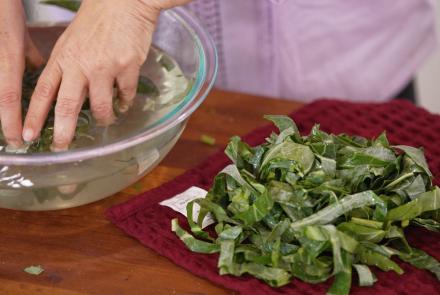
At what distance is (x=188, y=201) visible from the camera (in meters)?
1.09

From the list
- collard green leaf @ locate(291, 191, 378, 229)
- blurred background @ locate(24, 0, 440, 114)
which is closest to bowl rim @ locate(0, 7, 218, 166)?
collard green leaf @ locate(291, 191, 378, 229)

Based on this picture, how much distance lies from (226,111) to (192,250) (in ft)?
1.49

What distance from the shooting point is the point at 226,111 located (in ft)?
4.54

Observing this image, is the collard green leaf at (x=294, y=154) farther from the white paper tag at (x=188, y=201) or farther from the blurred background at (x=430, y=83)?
the blurred background at (x=430, y=83)

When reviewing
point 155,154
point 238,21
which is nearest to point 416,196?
point 155,154

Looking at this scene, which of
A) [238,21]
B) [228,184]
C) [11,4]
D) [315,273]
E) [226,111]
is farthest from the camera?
[238,21]

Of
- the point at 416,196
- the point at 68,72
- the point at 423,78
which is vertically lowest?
the point at 423,78

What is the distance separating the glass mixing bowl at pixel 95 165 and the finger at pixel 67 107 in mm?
55

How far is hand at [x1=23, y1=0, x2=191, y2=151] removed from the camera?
102cm

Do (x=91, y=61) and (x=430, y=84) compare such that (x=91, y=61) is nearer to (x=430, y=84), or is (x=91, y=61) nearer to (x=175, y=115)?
(x=175, y=115)

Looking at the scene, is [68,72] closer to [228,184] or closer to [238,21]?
[228,184]

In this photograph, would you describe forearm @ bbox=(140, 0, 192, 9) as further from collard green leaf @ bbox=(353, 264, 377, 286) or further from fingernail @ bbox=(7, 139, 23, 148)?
collard green leaf @ bbox=(353, 264, 377, 286)

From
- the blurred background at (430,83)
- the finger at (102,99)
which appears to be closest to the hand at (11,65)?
the finger at (102,99)

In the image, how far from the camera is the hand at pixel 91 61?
3.35ft
